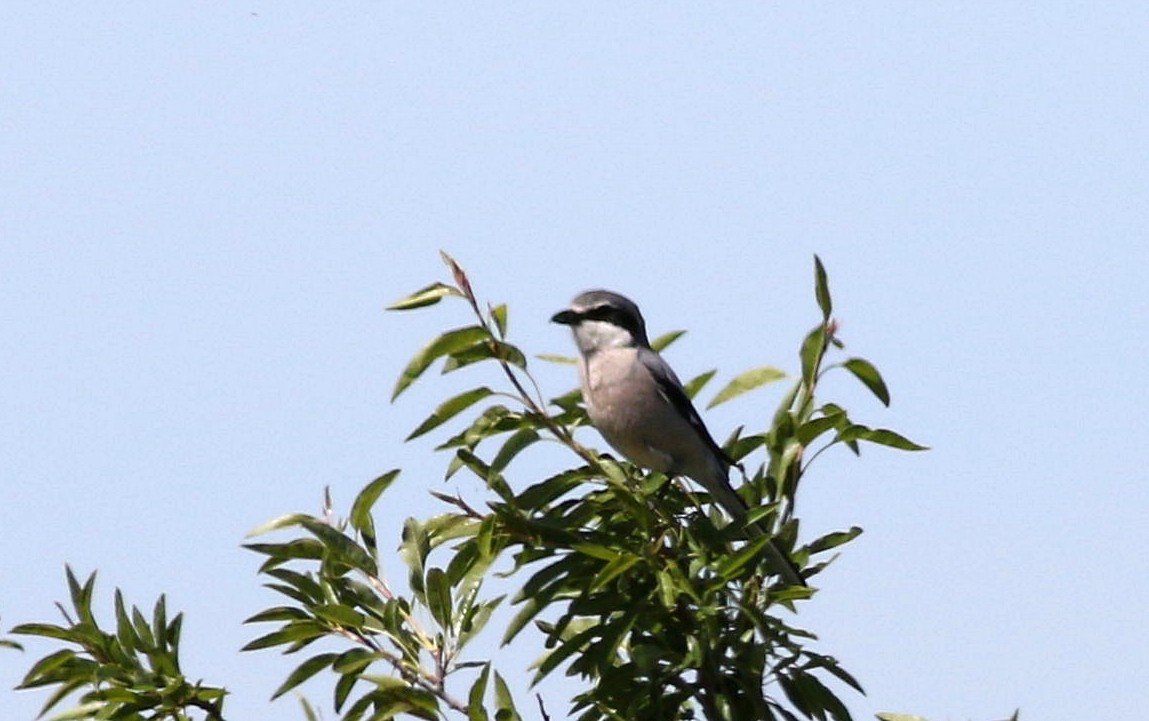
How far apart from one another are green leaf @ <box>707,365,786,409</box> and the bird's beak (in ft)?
7.38

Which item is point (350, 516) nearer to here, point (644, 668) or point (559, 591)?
point (559, 591)

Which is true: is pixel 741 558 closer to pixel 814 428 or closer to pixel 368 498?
pixel 814 428

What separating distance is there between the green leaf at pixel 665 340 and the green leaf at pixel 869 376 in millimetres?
812

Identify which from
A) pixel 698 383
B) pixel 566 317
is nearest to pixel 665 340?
pixel 698 383

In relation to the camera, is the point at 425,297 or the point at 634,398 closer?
the point at 425,297

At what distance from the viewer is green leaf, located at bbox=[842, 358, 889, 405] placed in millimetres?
5188

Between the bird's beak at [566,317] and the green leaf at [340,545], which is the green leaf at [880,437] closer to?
the green leaf at [340,545]

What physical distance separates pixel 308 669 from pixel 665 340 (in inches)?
73.9

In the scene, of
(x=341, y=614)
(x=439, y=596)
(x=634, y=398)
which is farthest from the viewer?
(x=634, y=398)

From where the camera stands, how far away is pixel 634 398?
6.96 meters

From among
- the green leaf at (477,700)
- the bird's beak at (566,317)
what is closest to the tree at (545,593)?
the green leaf at (477,700)

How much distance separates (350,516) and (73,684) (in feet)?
3.70

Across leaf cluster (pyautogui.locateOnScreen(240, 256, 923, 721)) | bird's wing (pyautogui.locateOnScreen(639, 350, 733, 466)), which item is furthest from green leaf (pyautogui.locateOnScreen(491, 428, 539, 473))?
bird's wing (pyautogui.locateOnScreen(639, 350, 733, 466))

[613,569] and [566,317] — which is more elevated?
[566,317]
